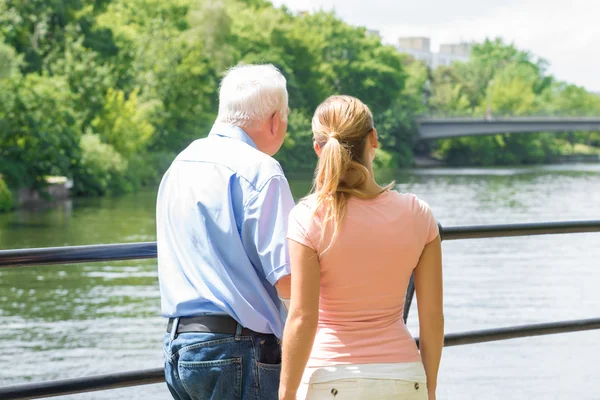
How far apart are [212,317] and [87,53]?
43.7 meters

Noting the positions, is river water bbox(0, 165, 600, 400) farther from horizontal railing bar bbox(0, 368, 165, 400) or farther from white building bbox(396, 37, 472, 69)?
white building bbox(396, 37, 472, 69)

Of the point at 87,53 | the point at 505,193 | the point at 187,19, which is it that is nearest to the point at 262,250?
the point at 505,193

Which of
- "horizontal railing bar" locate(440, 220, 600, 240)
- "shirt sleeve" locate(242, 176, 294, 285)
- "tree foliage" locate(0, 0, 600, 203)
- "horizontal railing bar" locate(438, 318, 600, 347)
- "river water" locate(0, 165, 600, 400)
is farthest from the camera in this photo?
"tree foliage" locate(0, 0, 600, 203)

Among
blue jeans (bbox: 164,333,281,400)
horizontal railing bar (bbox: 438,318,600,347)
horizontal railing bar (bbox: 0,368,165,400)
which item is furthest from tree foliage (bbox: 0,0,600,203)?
blue jeans (bbox: 164,333,281,400)

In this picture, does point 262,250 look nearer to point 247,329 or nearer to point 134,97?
point 247,329

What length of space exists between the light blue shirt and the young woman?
110 mm

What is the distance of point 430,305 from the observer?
7.80ft

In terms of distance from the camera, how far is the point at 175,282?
2453mm

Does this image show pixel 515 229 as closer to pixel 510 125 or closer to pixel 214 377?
pixel 214 377

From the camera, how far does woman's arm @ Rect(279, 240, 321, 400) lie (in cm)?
223

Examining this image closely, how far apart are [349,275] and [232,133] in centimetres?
51

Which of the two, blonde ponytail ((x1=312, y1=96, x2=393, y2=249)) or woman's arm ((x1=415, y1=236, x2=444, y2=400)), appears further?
woman's arm ((x1=415, y1=236, x2=444, y2=400))

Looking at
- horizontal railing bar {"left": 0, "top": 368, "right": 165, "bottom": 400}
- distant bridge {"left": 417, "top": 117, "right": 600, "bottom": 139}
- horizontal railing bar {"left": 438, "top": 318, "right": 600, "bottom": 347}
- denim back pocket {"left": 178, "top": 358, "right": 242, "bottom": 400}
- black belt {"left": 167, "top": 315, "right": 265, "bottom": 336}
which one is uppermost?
black belt {"left": 167, "top": 315, "right": 265, "bottom": 336}

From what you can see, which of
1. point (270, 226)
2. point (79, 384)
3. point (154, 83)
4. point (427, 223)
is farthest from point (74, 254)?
point (154, 83)
